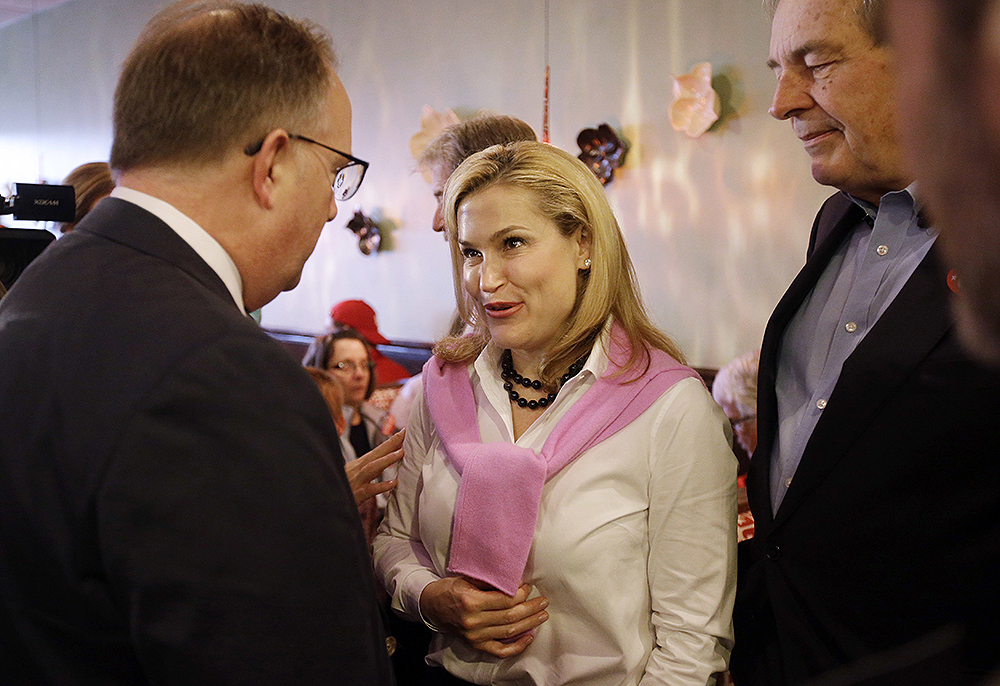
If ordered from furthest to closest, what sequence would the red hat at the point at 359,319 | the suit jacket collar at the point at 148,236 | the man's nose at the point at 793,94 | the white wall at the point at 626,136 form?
1. the red hat at the point at 359,319
2. the white wall at the point at 626,136
3. the man's nose at the point at 793,94
4. the suit jacket collar at the point at 148,236

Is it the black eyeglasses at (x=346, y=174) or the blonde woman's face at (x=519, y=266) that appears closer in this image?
the black eyeglasses at (x=346, y=174)

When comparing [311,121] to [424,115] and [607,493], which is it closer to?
[607,493]

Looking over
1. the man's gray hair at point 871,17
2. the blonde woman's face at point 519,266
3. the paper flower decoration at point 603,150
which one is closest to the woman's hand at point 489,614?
the blonde woman's face at point 519,266

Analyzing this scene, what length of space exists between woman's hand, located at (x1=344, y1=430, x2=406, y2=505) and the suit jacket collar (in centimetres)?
71

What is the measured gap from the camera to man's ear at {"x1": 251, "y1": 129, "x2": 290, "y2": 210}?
3.22ft

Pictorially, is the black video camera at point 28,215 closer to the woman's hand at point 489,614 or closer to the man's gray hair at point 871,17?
the woman's hand at point 489,614

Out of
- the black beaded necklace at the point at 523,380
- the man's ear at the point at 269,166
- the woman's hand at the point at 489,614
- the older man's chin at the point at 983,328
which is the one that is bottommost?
the woman's hand at the point at 489,614

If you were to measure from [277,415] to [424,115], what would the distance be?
4.27m

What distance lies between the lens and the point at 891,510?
1.19m

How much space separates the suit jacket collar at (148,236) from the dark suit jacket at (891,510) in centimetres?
94

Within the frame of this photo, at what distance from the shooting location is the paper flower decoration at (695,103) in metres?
3.56

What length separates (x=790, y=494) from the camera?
1.31 m

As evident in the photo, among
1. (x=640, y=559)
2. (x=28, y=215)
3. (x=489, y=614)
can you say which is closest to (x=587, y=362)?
(x=640, y=559)

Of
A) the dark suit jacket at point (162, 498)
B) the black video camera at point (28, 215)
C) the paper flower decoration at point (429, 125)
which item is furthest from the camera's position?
the paper flower decoration at point (429, 125)
